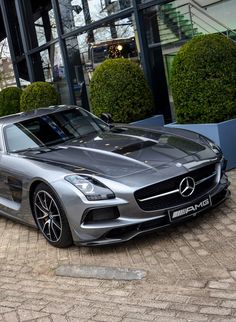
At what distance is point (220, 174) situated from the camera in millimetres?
5008

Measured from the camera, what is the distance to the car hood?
15.2 ft

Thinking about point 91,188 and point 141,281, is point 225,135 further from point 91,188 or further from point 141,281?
point 141,281

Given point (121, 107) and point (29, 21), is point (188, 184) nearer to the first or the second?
point (121, 107)

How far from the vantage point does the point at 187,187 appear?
4598mm

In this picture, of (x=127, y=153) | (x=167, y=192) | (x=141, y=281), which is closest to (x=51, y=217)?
(x=127, y=153)

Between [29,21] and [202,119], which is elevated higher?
[29,21]

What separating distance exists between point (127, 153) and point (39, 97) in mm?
7493

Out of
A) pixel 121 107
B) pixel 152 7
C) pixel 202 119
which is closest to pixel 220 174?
pixel 202 119

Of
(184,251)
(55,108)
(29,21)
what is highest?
(29,21)

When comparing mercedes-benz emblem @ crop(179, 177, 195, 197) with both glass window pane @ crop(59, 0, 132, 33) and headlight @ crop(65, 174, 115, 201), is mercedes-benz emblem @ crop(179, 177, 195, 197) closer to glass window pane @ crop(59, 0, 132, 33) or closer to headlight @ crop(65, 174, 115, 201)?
headlight @ crop(65, 174, 115, 201)

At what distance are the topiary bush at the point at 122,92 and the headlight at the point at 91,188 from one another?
14.4ft

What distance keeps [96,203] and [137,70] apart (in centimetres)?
507

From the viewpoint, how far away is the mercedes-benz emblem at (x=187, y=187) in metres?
4.56

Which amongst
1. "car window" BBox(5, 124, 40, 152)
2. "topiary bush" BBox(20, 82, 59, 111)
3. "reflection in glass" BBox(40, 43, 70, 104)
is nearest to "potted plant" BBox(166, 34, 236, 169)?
"car window" BBox(5, 124, 40, 152)
